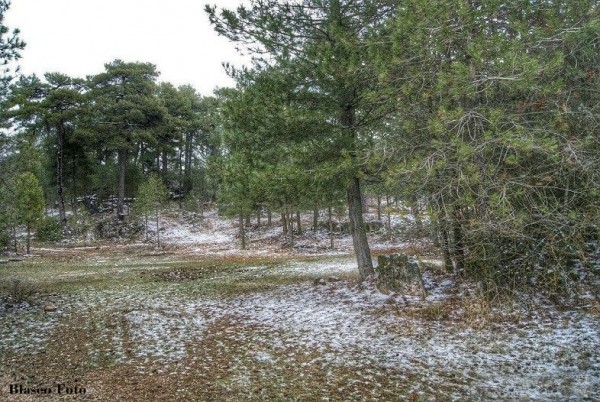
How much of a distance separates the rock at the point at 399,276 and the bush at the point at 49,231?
3091 cm

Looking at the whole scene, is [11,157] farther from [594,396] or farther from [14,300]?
[594,396]

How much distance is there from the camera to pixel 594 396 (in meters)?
4.66

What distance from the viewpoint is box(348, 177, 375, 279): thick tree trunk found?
38.1 feet

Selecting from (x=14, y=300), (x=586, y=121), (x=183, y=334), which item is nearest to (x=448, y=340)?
(x=586, y=121)

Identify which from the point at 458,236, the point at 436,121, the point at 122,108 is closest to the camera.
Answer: the point at 436,121

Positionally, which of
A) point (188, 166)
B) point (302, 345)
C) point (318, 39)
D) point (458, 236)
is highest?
point (188, 166)

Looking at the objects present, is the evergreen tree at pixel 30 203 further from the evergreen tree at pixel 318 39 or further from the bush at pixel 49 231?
the evergreen tree at pixel 318 39

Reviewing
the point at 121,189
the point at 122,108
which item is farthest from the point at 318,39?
the point at 121,189

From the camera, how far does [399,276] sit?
1050 cm

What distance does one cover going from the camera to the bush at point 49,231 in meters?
32.3

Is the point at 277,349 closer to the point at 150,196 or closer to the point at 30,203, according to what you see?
the point at 150,196

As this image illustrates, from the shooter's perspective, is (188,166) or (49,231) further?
(188,166)

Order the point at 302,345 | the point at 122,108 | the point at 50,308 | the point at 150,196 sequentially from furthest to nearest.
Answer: the point at 122,108, the point at 150,196, the point at 50,308, the point at 302,345

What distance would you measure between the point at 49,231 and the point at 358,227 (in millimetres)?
31489
